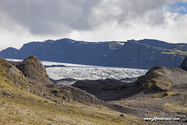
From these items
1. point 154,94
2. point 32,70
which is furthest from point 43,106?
point 154,94

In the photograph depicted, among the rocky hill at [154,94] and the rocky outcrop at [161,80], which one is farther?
the rocky outcrop at [161,80]

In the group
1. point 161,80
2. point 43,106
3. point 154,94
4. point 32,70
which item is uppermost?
point 32,70

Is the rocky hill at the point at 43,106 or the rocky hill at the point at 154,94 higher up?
the rocky hill at the point at 43,106

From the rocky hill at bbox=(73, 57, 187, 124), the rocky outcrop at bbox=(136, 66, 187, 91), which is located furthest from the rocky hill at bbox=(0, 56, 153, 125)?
the rocky outcrop at bbox=(136, 66, 187, 91)

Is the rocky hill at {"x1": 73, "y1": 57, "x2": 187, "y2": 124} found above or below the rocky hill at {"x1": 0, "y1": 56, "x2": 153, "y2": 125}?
below

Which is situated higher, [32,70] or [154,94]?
[32,70]

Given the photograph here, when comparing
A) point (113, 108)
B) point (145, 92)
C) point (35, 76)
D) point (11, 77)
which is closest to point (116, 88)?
point (145, 92)

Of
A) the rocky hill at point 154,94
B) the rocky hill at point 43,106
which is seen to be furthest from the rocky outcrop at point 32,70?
the rocky hill at point 154,94

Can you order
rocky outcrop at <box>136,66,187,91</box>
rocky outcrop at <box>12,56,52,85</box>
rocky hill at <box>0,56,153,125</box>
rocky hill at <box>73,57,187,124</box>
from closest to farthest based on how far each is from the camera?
rocky hill at <box>0,56,153,125</box>
rocky hill at <box>73,57,187,124</box>
rocky outcrop at <box>12,56,52,85</box>
rocky outcrop at <box>136,66,187,91</box>

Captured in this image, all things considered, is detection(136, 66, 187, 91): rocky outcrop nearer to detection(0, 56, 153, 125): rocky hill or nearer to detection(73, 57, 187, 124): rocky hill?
detection(73, 57, 187, 124): rocky hill

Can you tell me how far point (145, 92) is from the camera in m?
110

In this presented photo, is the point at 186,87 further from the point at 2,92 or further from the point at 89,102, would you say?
the point at 2,92

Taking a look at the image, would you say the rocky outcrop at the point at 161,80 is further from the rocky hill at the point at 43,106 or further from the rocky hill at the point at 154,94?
the rocky hill at the point at 43,106

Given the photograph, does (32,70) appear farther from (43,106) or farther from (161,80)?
(161,80)
